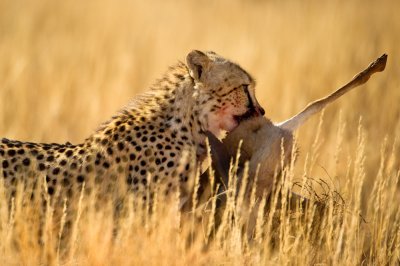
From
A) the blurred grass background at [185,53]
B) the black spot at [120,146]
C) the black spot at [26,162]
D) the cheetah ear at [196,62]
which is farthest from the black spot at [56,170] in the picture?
the blurred grass background at [185,53]

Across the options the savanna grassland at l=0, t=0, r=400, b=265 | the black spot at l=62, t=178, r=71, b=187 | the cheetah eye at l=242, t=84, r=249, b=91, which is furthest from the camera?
the cheetah eye at l=242, t=84, r=249, b=91

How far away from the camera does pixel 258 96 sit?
309 inches

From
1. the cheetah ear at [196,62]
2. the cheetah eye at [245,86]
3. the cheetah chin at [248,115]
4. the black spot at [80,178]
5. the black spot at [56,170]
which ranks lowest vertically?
the black spot at [80,178]

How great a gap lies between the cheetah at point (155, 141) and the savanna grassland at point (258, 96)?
7.2 inches

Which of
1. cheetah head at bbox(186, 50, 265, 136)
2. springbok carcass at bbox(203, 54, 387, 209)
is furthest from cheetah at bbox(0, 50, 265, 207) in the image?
springbok carcass at bbox(203, 54, 387, 209)

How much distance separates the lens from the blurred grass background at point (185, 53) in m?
7.21

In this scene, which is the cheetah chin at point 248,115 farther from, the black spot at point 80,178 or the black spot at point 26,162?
the black spot at point 26,162

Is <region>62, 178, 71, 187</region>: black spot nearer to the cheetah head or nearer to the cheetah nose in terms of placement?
the cheetah head

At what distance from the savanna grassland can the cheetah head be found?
414mm

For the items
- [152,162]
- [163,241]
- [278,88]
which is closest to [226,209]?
[163,241]

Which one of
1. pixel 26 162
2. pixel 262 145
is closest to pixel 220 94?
pixel 262 145

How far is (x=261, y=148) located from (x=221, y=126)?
450 mm

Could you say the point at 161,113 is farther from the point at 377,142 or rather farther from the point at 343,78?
the point at 343,78

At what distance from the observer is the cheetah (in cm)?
421
